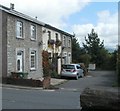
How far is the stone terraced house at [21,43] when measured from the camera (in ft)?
81.9

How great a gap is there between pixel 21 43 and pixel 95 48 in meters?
46.8

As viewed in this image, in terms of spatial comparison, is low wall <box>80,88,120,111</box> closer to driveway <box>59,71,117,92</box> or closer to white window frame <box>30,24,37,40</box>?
driveway <box>59,71,117,92</box>

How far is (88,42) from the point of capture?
78.9 meters

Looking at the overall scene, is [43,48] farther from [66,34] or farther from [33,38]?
[66,34]

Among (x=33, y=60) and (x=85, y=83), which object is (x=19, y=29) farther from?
(x=85, y=83)

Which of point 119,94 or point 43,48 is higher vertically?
point 43,48

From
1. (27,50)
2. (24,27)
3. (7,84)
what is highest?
(24,27)

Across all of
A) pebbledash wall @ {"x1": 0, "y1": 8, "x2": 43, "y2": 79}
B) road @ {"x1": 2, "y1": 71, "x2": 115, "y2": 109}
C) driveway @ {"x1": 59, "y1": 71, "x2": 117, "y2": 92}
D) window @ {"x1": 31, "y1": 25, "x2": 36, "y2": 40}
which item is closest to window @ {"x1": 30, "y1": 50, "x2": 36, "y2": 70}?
pebbledash wall @ {"x1": 0, "y1": 8, "x2": 43, "y2": 79}

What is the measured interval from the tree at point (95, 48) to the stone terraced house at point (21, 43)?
33.1m

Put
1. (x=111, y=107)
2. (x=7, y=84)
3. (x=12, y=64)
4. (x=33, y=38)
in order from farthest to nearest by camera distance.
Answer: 1. (x=33, y=38)
2. (x=12, y=64)
3. (x=7, y=84)
4. (x=111, y=107)

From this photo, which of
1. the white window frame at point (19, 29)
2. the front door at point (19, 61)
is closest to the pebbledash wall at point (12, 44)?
the white window frame at point (19, 29)

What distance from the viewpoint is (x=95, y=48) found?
7325 centimetres

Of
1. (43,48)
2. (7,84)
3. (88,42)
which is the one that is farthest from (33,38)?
(88,42)

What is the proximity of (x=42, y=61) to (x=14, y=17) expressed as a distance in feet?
26.6
